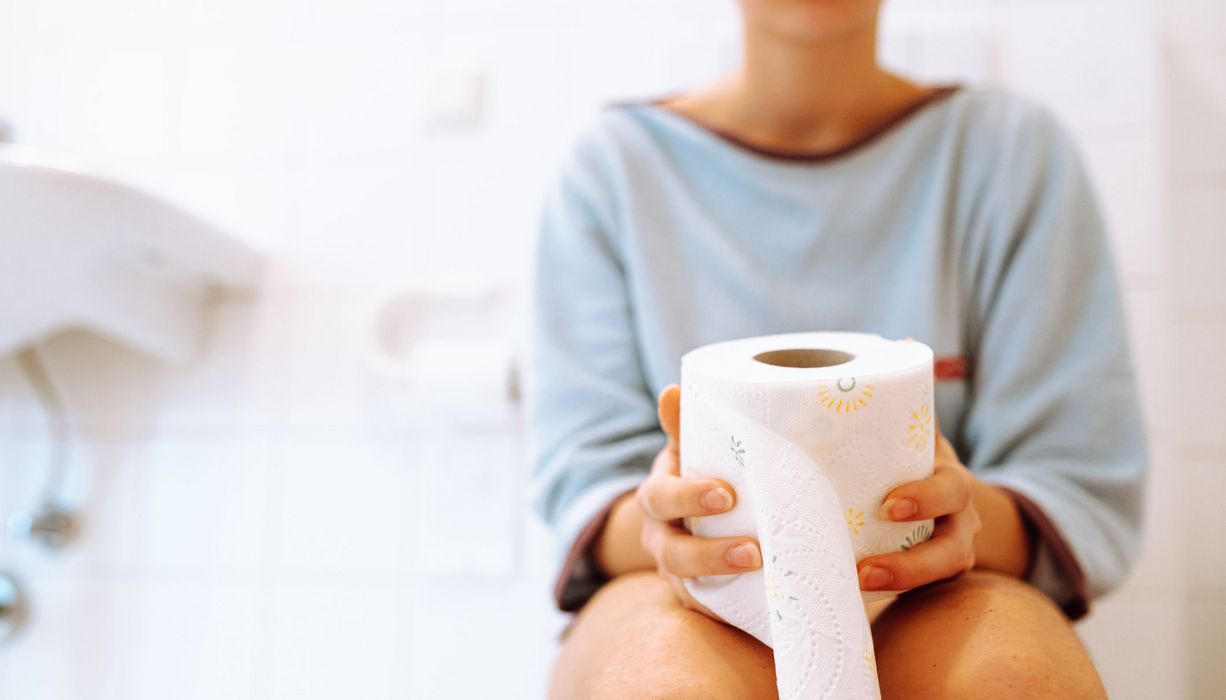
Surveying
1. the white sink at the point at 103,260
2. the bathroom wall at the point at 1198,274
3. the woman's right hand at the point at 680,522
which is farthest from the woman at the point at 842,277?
the white sink at the point at 103,260

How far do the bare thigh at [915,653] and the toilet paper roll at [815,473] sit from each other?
0.03 m

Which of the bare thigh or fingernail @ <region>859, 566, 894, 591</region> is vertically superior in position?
A: fingernail @ <region>859, 566, 894, 591</region>

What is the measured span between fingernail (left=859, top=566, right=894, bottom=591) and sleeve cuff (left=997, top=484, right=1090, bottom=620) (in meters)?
0.23

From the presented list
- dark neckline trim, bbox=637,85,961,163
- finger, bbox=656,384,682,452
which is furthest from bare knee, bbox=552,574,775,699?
dark neckline trim, bbox=637,85,961,163

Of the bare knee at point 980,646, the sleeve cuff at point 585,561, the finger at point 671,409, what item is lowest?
the sleeve cuff at point 585,561

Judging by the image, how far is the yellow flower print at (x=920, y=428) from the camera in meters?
0.39

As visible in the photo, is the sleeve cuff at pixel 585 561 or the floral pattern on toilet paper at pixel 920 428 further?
the sleeve cuff at pixel 585 561

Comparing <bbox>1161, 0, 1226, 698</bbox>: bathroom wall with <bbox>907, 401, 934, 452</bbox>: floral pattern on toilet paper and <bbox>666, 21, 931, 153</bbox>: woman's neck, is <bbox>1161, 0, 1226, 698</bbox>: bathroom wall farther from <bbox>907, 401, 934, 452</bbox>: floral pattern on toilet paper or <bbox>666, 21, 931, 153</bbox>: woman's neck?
<bbox>907, 401, 934, 452</bbox>: floral pattern on toilet paper

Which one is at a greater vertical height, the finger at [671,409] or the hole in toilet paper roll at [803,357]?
the hole in toilet paper roll at [803,357]

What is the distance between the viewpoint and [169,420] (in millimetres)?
1137

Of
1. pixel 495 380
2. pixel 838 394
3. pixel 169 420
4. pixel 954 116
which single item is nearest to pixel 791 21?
pixel 954 116

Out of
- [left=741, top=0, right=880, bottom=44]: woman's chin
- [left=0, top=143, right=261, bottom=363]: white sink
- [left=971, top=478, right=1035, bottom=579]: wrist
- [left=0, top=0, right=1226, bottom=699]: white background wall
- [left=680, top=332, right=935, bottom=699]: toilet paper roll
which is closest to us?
[left=680, top=332, right=935, bottom=699]: toilet paper roll

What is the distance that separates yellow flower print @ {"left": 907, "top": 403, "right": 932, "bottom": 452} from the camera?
1.29ft

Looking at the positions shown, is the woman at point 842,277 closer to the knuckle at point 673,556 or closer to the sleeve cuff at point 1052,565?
the sleeve cuff at point 1052,565
